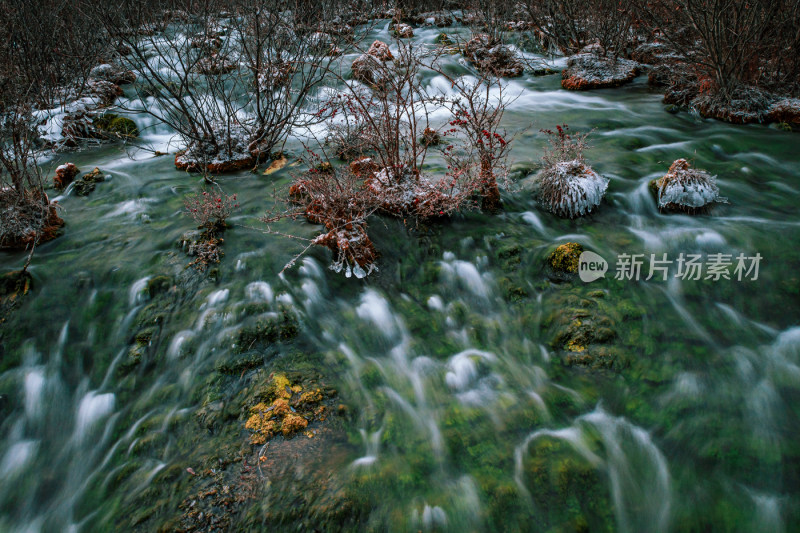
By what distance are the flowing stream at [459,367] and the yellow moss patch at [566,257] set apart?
13cm

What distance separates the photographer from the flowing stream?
2.97m

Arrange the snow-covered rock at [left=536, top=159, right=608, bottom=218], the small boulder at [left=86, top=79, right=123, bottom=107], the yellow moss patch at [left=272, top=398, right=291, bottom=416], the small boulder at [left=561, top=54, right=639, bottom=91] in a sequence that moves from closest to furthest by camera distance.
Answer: the yellow moss patch at [left=272, top=398, right=291, bottom=416] → the snow-covered rock at [left=536, top=159, right=608, bottom=218] → the small boulder at [left=86, top=79, right=123, bottom=107] → the small boulder at [left=561, top=54, right=639, bottom=91]

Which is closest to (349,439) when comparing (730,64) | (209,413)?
(209,413)

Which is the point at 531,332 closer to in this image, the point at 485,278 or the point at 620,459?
the point at 485,278

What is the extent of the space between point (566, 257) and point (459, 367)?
1.83 meters

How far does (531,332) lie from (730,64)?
23.6 feet

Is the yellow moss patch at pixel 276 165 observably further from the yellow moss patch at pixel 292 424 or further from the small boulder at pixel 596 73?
the small boulder at pixel 596 73

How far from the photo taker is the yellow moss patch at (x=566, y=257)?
15.8 feet

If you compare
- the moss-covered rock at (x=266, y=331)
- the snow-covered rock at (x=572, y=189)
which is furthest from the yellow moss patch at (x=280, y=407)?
the snow-covered rock at (x=572, y=189)

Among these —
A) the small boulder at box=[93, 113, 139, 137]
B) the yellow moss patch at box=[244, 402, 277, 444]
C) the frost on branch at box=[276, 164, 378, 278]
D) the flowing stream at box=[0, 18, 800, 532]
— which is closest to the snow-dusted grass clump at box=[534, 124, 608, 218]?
the flowing stream at box=[0, 18, 800, 532]

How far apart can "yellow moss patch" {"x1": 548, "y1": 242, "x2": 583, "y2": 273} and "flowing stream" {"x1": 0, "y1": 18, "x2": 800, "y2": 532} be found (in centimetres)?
13

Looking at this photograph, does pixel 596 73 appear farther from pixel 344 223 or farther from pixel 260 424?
pixel 260 424

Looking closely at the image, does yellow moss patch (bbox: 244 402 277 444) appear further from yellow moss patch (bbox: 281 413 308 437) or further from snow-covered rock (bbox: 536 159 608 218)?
snow-covered rock (bbox: 536 159 608 218)

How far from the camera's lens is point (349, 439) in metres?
3.30
